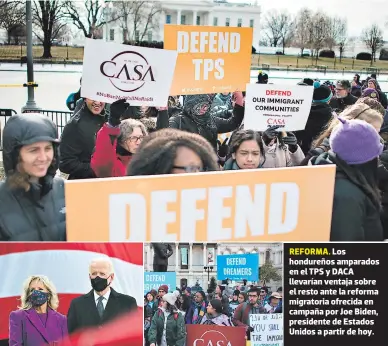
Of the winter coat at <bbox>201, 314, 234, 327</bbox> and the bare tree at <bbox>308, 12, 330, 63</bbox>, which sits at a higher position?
the bare tree at <bbox>308, 12, 330, 63</bbox>

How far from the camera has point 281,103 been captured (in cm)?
445

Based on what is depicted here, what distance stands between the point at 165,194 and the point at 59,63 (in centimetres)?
2511

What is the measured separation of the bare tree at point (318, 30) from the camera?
4856 centimetres

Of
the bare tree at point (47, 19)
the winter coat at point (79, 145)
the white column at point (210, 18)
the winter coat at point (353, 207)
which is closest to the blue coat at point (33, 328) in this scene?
the winter coat at point (353, 207)

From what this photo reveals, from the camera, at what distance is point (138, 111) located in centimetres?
588

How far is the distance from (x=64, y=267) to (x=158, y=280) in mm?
412

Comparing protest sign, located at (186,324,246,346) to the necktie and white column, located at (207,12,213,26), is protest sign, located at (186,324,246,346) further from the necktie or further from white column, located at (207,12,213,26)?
white column, located at (207,12,213,26)

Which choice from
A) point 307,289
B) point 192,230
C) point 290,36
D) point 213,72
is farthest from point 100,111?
point 290,36

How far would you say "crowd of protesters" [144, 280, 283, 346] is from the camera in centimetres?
246

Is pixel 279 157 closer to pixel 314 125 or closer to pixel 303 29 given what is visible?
pixel 314 125

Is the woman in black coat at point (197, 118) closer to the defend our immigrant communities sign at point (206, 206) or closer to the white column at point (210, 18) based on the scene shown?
the defend our immigrant communities sign at point (206, 206)

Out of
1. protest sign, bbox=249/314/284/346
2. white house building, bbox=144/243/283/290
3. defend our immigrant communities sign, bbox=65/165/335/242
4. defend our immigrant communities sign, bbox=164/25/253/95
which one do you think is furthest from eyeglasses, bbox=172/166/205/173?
defend our immigrant communities sign, bbox=164/25/253/95

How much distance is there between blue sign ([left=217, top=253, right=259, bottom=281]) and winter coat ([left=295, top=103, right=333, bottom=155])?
10.4ft

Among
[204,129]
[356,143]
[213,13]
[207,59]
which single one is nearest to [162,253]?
[356,143]
